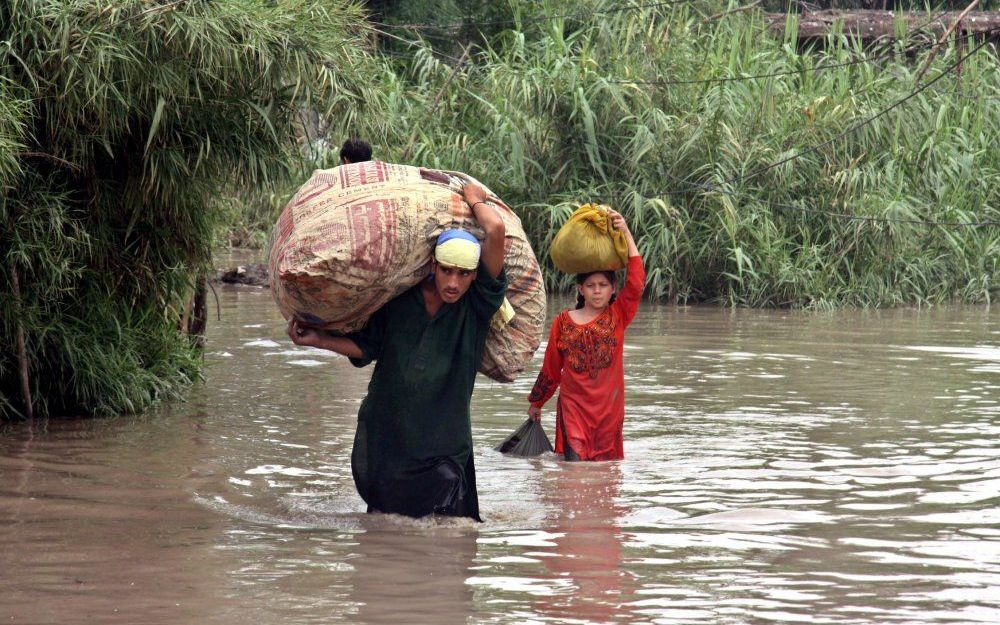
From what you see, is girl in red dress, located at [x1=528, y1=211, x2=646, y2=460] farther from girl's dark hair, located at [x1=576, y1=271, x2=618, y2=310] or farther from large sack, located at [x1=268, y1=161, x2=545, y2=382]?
large sack, located at [x1=268, y1=161, x2=545, y2=382]

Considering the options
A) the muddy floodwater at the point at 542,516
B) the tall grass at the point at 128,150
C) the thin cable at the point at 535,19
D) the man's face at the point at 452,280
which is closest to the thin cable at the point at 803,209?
the thin cable at the point at 535,19

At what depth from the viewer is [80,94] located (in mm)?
6625

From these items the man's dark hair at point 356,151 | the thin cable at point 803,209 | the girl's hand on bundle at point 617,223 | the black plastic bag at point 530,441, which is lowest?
the black plastic bag at point 530,441

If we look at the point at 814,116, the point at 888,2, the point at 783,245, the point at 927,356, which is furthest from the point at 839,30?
the point at 888,2

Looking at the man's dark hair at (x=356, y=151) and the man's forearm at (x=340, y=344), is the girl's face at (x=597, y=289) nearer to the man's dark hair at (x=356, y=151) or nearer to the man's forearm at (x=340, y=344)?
the man's dark hair at (x=356, y=151)

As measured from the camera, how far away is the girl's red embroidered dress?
6.43 m

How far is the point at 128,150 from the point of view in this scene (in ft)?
23.6

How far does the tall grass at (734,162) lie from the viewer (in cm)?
1447

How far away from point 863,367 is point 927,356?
88cm

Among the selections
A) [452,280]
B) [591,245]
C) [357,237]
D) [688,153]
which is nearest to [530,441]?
[591,245]

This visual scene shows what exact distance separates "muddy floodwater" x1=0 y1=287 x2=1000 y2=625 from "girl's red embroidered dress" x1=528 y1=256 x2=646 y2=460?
0.15 m

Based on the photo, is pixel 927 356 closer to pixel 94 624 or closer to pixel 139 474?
pixel 139 474

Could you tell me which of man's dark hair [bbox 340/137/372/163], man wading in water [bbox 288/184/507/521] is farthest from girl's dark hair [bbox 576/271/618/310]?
man wading in water [bbox 288/184/507/521]

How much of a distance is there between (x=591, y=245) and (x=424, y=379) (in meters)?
1.53
